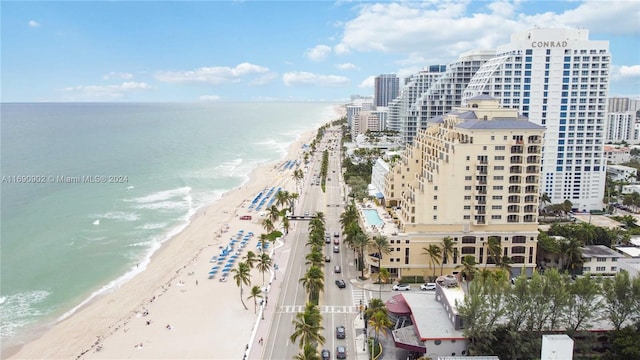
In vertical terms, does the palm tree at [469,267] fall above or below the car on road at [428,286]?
above

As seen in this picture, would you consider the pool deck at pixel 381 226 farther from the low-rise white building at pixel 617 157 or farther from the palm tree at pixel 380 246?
the low-rise white building at pixel 617 157

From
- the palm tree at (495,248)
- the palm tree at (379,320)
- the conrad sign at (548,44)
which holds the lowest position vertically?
the palm tree at (379,320)

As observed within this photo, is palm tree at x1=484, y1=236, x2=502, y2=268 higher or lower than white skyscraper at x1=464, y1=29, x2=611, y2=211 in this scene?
lower

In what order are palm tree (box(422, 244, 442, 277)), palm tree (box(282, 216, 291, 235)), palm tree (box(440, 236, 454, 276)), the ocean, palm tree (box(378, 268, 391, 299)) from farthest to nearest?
palm tree (box(282, 216, 291, 235)), the ocean, palm tree (box(440, 236, 454, 276)), palm tree (box(422, 244, 442, 277)), palm tree (box(378, 268, 391, 299))

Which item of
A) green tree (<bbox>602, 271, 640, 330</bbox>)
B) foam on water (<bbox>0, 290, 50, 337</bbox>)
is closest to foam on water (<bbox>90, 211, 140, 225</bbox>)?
foam on water (<bbox>0, 290, 50, 337</bbox>)

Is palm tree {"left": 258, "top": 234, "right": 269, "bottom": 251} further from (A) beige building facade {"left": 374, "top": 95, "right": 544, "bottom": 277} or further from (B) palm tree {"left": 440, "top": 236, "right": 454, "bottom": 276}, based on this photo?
(B) palm tree {"left": 440, "top": 236, "right": 454, "bottom": 276}

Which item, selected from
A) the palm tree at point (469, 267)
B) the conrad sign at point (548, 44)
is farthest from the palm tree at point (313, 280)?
the conrad sign at point (548, 44)
